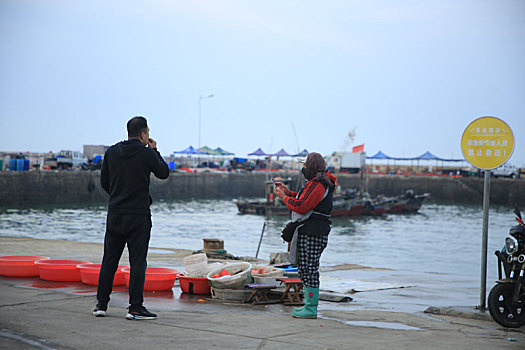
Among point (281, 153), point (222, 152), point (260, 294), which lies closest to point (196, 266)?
point (260, 294)

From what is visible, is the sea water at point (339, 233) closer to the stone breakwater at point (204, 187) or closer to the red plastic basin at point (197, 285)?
the stone breakwater at point (204, 187)

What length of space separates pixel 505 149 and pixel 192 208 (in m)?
43.0

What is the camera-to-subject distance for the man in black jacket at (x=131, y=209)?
4.92 metres

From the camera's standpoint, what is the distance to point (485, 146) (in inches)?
253

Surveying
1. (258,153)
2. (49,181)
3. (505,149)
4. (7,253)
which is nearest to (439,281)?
(505,149)

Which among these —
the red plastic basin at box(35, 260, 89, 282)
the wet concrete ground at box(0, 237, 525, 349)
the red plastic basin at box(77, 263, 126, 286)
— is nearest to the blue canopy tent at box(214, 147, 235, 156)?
the red plastic basin at box(35, 260, 89, 282)

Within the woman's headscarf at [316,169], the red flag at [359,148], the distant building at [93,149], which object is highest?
the red flag at [359,148]

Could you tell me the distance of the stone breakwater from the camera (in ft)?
135

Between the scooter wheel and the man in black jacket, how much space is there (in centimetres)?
301

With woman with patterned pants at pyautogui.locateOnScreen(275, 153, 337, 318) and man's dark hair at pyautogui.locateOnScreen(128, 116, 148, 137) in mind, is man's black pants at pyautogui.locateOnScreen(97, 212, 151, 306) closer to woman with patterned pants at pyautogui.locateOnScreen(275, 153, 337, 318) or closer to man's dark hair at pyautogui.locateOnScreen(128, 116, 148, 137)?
man's dark hair at pyautogui.locateOnScreen(128, 116, 148, 137)

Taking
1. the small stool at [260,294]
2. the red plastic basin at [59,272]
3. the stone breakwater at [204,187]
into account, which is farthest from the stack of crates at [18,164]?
the small stool at [260,294]

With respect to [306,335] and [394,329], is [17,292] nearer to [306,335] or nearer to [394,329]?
[306,335]

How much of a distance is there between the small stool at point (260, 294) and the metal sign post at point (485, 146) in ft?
7.04

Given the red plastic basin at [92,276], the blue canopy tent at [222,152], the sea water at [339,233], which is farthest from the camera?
the blue canopy tent at [222,152]
